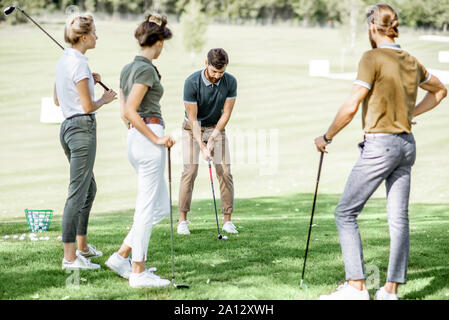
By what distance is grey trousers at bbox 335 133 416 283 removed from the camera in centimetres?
382

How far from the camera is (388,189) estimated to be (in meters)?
4.01

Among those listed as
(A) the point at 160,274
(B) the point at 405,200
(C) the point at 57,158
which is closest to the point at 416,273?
(B) the point at 405,200

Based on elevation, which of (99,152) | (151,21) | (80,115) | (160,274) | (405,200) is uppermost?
(151,21)

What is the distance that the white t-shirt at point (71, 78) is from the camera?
4531 millimetres

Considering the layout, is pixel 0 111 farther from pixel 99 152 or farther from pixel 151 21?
pixel 151 21

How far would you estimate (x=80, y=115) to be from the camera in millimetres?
4645

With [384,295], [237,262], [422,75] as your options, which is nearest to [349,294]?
[384,295]

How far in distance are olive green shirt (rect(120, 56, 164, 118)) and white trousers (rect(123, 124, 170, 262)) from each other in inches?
5.0

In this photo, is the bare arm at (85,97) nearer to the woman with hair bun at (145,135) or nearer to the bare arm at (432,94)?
the woman with hair bun at (145,135)

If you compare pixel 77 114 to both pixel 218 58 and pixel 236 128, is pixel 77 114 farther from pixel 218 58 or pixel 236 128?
pixel 236 128

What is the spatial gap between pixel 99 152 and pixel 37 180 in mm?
4133

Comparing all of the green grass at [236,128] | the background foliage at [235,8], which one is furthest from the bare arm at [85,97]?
the background foliage at [235,8]

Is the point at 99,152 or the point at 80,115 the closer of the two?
the point at 80,115

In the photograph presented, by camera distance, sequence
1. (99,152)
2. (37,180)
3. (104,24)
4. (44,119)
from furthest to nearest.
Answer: (104,24)
(99,152)
(37,180)
(44,119)
